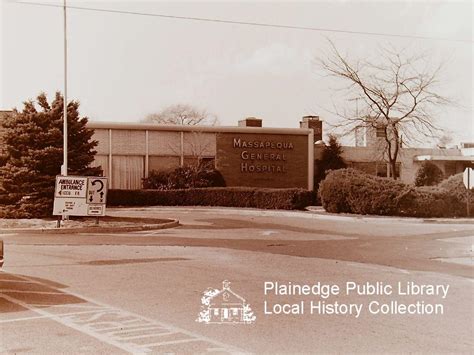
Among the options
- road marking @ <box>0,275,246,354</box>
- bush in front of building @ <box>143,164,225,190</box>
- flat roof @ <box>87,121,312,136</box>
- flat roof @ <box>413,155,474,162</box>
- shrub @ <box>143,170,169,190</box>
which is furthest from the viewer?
flat roof @ <box>413,155,474,162</box>

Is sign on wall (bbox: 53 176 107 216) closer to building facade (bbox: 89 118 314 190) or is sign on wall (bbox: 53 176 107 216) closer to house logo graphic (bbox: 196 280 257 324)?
house logo graphic (bbox: 196 280 257 324)

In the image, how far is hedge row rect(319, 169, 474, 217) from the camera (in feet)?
96.9

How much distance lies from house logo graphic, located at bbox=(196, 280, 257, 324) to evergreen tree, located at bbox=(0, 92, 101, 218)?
1725 centimetres

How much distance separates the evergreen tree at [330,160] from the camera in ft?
160

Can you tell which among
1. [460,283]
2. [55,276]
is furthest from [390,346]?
[55,276]

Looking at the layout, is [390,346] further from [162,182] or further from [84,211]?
[162,182]

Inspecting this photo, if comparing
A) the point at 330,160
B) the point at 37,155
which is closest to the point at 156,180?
the point at 330,160

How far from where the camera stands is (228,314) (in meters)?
8.76

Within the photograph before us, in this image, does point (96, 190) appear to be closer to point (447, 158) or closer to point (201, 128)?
point (201, 128)

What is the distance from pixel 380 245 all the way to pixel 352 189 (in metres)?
12.0

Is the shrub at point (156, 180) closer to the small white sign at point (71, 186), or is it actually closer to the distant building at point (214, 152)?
the distant building at point (214, 152)

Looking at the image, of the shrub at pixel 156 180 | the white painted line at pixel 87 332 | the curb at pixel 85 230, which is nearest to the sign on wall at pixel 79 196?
the curb at pixel 85 230

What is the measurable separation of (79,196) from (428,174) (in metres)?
35.5

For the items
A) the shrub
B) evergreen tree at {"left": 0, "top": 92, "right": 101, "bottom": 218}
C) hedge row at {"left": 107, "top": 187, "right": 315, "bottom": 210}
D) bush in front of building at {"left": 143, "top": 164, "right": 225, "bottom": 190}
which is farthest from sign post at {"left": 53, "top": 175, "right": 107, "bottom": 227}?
the shrub
